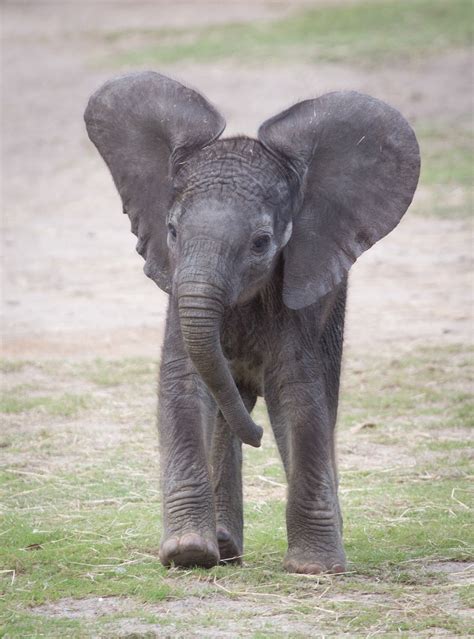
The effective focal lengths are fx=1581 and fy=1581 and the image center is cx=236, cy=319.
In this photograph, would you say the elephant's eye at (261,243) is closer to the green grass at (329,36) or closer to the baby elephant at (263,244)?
the baby elephant at (263,244)

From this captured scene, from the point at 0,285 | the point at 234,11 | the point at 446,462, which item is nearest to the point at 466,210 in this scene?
the point at 0,285

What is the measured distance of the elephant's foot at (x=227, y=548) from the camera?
21.7 ft

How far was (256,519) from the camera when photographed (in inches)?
299

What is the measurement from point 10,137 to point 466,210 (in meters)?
7.04

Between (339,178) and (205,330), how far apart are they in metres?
1.14

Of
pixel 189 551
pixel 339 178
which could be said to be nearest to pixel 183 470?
pixel 189 551

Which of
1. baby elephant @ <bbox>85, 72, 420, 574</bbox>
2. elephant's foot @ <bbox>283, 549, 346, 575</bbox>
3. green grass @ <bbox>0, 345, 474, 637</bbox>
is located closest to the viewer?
green grass @ <bbox>0, 345, 474, 637</bbox>

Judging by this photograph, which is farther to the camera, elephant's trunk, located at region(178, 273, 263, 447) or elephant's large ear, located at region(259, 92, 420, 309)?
elephant's large ear, located at region(259, 92, 420, 309)

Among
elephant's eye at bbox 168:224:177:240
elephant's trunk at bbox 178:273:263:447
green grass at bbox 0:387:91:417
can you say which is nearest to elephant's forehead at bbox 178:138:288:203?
elephant's eye at bbox 168:224:177:240

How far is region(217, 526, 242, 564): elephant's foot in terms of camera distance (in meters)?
6.62

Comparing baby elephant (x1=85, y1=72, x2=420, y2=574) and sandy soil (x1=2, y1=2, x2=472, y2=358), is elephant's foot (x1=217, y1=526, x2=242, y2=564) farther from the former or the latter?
sandy soil (x1=2, y1=2, x2=472, y2=358)

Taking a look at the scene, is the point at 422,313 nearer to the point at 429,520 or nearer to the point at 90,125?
the point at 429,520

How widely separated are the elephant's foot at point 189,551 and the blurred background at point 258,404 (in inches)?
2.4

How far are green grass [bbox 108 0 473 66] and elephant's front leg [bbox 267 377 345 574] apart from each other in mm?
16890
